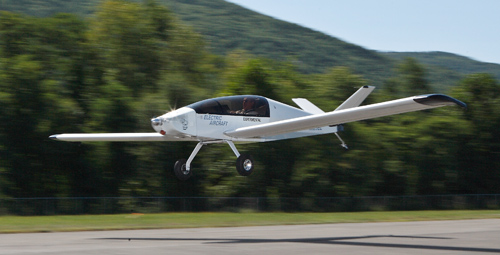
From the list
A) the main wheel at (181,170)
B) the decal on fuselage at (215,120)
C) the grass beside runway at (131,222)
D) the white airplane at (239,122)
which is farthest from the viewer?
the grass beside runway at (131,222)

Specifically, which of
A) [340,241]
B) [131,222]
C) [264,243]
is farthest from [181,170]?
[131,222]

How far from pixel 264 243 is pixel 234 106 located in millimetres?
5339

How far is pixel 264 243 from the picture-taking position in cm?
2409

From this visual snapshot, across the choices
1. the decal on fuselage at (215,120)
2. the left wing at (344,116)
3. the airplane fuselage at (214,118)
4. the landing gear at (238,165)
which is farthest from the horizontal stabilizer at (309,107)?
the decal on fuselage at (215,120)

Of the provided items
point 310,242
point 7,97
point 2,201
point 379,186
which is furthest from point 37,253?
point 379,186

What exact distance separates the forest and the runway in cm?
2604

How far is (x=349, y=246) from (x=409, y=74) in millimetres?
78903

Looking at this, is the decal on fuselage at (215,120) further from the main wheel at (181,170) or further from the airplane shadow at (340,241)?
the airplane shadow at (340,241)

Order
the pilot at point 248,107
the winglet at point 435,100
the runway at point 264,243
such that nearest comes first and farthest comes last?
1. the winglet at point 435,100
2. the runway at point 264,243
3. the pilot at point 248,107

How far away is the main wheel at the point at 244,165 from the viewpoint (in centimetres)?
2314

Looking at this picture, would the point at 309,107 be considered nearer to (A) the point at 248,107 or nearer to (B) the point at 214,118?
(A) the point at 248,107

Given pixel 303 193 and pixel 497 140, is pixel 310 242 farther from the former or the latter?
pixel 497 140

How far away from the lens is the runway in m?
21.1

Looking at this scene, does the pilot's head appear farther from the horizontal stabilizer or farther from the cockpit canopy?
the horizontal stabilizer
